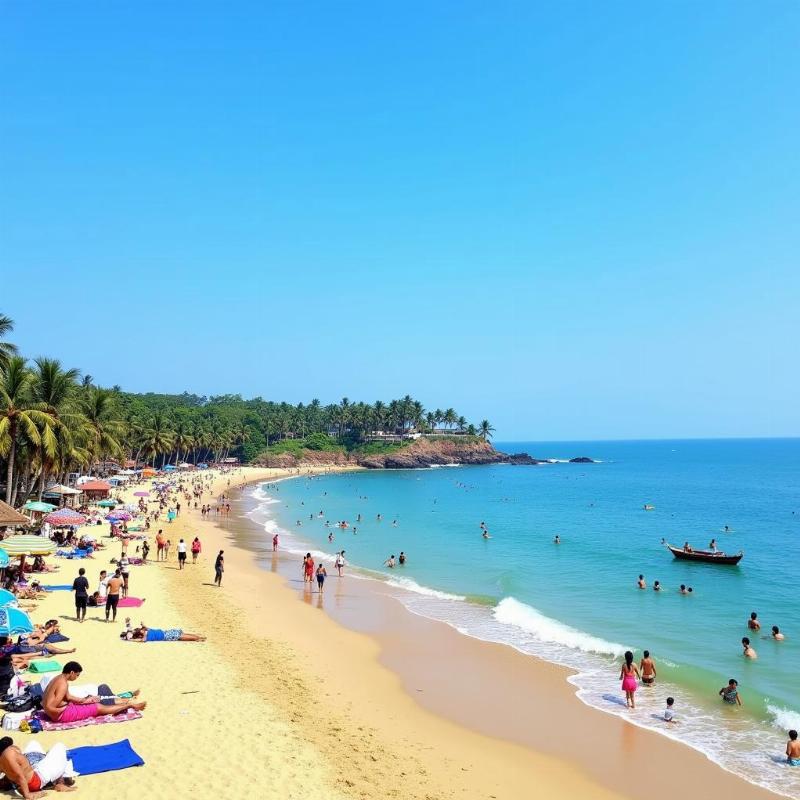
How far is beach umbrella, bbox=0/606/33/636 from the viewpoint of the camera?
11898 millimetres

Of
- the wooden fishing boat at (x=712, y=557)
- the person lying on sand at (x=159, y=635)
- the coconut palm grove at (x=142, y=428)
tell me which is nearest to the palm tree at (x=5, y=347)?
the coconut palm grove at (x=142, y=428)

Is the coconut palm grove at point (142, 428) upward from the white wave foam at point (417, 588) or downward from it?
upward

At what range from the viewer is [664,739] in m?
13.0

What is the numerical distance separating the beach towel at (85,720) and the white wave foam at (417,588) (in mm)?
17187

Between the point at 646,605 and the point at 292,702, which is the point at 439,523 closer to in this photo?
the point at 646,605

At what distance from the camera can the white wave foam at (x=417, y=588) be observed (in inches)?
1070

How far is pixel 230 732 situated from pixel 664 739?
8933 mm

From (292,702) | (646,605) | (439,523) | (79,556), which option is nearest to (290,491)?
(439,523)

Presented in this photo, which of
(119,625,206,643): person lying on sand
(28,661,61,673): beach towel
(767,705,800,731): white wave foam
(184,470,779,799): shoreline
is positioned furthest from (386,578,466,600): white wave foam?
(28,661,61,673): beach towel

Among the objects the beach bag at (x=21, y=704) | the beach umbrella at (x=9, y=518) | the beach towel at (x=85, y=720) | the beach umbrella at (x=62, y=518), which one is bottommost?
the beach towel at (x=85, y=720)

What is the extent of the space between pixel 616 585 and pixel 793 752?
18.2 m

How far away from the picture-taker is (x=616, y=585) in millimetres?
29875

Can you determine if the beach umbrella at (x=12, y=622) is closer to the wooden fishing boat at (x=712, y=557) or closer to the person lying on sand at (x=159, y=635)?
the person lying on sand at (x=159, y=635)

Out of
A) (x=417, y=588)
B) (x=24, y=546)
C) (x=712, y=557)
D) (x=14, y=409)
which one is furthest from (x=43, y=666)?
(x=712, y=557)
